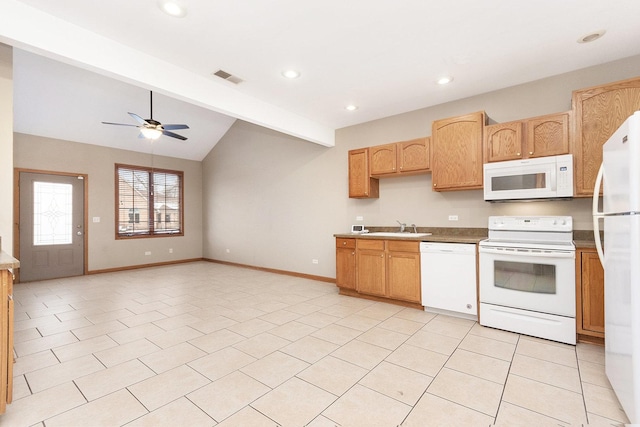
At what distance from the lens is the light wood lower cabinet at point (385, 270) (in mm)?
3861

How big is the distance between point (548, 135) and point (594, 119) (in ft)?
1.25

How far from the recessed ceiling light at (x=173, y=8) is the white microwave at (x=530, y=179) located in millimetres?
3503

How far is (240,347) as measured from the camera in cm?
280

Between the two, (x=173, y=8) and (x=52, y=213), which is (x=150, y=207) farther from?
(x=173, y=8)

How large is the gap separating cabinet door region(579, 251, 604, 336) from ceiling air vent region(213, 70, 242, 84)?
4115 millimetres

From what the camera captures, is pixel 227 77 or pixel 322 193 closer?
pixel 227 77

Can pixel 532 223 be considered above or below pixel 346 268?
above

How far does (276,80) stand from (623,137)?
10.5ft

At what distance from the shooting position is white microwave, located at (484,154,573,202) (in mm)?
3076

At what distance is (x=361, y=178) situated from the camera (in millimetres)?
4781

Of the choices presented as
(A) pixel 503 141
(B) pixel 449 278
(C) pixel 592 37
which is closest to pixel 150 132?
(B) pixel 449 278

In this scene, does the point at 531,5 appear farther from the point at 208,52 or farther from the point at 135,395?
the point at 135,395

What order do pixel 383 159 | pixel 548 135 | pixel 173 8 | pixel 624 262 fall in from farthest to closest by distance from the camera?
pixel 383 159 → pixel 548 135 → pixel 173 8 → pixel 624 262

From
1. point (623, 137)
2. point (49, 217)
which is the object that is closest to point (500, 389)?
point (623, 137)
